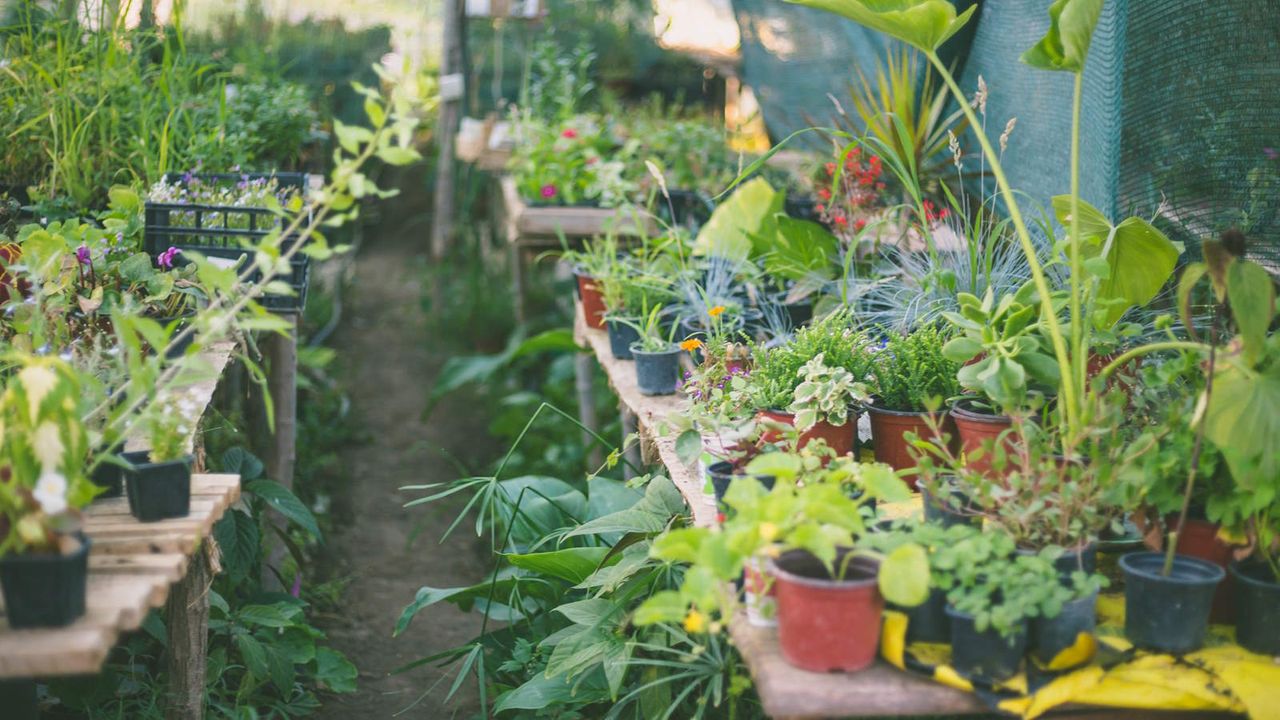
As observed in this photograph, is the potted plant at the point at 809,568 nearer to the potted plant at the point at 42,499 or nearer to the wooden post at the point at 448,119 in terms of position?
the potted plant at the point at 42,499

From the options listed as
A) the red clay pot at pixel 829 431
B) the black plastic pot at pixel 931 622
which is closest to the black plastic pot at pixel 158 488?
the red clay pot at pixel 829 431

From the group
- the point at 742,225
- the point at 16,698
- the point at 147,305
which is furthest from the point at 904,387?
the point at 16,698

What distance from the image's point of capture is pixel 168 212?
9.19 ft

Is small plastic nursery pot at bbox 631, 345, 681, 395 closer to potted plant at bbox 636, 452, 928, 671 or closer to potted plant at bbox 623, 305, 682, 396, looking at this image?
potted plant at bbox 623, 305, 682, 396

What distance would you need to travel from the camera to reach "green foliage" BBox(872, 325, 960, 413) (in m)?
2.22

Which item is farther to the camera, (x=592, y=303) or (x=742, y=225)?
(x=592, y=303)

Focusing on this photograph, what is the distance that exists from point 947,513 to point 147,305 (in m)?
1.77

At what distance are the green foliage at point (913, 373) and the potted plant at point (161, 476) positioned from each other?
1.30 m

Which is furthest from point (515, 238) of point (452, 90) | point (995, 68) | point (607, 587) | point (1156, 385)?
point (1156, 385)

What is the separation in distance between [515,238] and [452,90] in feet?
4.09

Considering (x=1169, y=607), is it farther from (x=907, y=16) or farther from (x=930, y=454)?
(x=907, y=16)

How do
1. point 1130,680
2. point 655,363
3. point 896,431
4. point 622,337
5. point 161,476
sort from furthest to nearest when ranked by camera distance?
point 622,337 → point 655,363 → point 896,431 → point 161,476 → point 1130,680

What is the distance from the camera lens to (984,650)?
1.54 metres

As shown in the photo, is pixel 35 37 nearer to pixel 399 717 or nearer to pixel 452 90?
pixel 452 90
